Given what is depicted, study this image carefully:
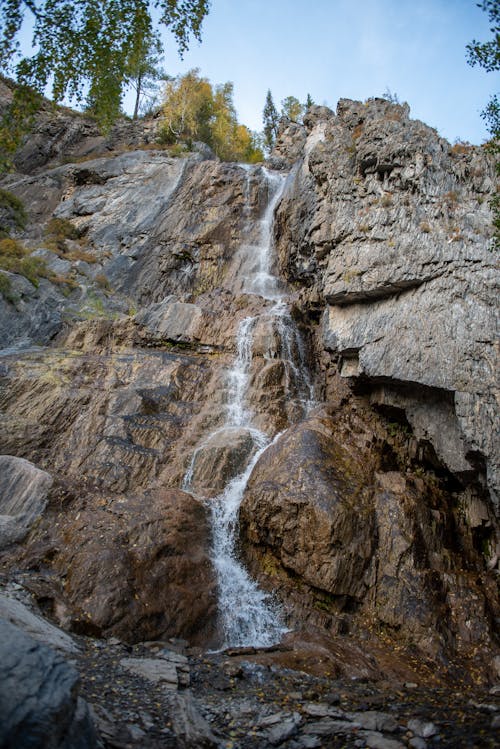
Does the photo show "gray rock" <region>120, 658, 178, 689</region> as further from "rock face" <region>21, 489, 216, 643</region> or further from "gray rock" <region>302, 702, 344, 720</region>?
"gray rock" <region>302, 702, 344, 720</region>

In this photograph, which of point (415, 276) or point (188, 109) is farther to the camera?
point (188, 109)

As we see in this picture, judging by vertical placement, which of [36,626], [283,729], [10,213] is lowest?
[283,729]

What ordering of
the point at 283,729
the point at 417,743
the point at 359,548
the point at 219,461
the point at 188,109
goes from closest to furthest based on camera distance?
the point at 417,743, the point at 283,729, the point at 359,548, the point at 219,461, the point at 188,109

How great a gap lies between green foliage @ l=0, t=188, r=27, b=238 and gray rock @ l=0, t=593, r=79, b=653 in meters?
29.3

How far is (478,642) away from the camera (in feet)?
34.1

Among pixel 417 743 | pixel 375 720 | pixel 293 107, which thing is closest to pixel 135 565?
pixel 375 720

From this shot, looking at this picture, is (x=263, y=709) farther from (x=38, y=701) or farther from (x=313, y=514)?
(x=313, y=514)

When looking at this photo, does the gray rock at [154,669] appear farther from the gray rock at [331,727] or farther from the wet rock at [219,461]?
the wet rock at [219,461]

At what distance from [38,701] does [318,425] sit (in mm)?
11745

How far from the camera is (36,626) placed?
7.56 meters

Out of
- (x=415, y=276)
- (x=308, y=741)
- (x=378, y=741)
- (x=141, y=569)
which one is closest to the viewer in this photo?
(x=378, y=741)

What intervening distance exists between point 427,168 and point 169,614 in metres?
16.3

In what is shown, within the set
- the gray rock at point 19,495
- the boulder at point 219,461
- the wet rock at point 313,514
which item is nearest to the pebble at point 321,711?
the wet rock at point 313,514

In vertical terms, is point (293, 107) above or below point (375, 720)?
above
